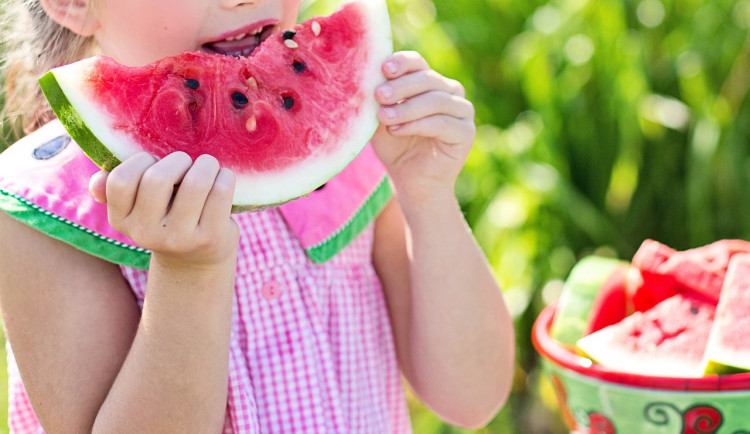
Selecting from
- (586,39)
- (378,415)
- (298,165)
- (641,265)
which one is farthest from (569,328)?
(586,39)

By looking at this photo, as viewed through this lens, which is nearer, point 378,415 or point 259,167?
point 259,167

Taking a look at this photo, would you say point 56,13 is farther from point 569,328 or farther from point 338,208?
point 569,328

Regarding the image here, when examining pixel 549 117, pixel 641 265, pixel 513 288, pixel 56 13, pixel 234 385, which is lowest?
pixel 513 288

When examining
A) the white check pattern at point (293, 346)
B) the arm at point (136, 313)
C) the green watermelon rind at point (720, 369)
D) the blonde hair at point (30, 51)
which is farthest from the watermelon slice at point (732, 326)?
the blonde hair at point (30, 51)

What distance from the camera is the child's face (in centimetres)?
140

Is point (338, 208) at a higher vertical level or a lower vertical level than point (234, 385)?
higher

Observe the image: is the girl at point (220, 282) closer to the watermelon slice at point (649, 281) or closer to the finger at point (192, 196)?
the finger at point (192, 196)

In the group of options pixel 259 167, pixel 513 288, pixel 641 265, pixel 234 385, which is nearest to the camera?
pixel 259 167

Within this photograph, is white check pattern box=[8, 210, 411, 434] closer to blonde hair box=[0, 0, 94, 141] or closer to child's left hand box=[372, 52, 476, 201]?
child's left hand box=[372, 52, 476, 201]

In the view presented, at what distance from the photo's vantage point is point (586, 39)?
332cm

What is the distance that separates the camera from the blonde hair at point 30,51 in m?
1.63

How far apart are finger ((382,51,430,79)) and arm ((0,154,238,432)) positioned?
1.25ft

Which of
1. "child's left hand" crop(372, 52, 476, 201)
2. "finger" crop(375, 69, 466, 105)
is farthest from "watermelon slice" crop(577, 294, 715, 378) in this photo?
"finger" crop(375, 69, 466, 105)

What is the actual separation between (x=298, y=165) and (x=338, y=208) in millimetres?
→ 279
